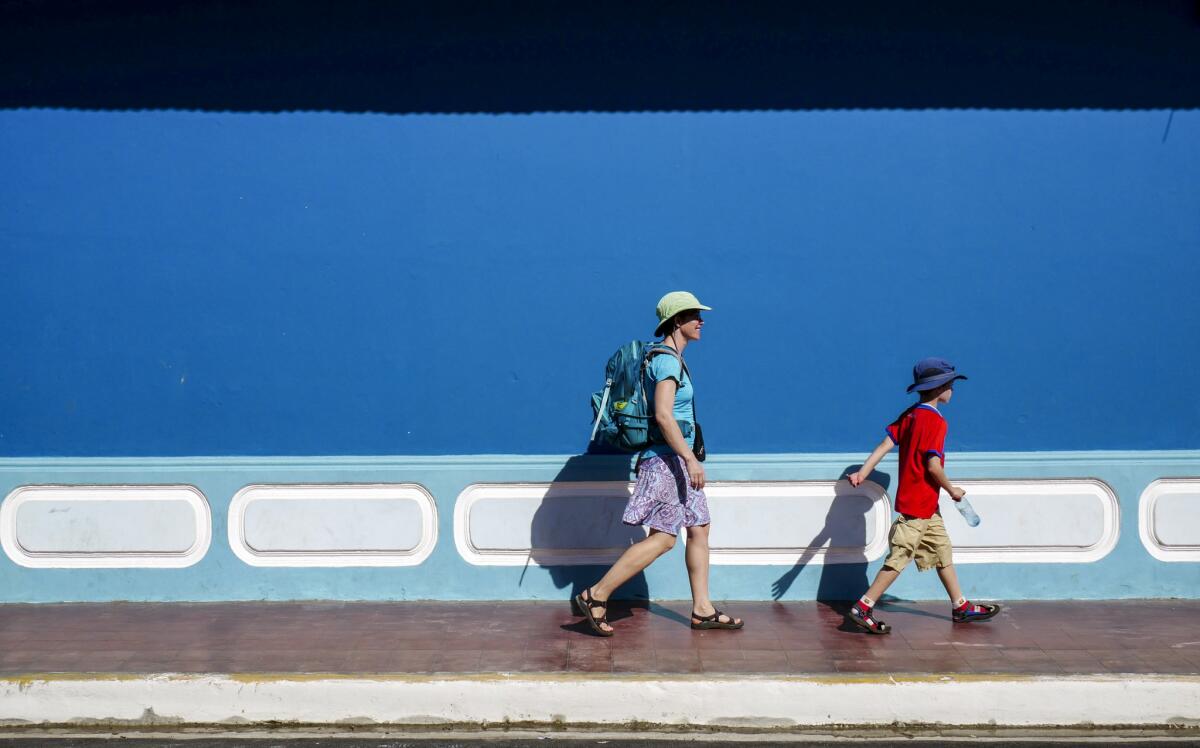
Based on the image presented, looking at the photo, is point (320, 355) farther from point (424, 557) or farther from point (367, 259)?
point (424, 557)

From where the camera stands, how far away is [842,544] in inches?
277

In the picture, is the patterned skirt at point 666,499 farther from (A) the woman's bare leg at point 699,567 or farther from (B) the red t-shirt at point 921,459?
(B) the red t-shirt at point 921,459

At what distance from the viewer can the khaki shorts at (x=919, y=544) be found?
248 inches

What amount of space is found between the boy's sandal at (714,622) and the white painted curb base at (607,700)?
90 centimetres

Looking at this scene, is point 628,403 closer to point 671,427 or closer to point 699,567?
point 671,427

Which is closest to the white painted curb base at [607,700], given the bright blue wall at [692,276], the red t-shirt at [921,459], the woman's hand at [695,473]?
the woman's hand at [695,473]

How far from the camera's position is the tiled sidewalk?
5.73m

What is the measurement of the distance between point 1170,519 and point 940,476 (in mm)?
1765

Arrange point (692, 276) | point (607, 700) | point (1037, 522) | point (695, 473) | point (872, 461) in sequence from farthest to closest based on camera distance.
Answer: point (692, 276)
point (1037, 522)
point (872, 461)
point (695, 473)
point (607, 700)

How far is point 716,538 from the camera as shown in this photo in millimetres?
7020

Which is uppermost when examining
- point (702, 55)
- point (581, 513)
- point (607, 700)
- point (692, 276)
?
point (702, 55)

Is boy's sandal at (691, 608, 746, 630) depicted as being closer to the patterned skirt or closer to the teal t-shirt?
the patterned skirt

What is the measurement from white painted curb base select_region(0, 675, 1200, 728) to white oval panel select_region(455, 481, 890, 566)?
5.15ft

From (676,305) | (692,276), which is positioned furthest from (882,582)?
(692,276)
